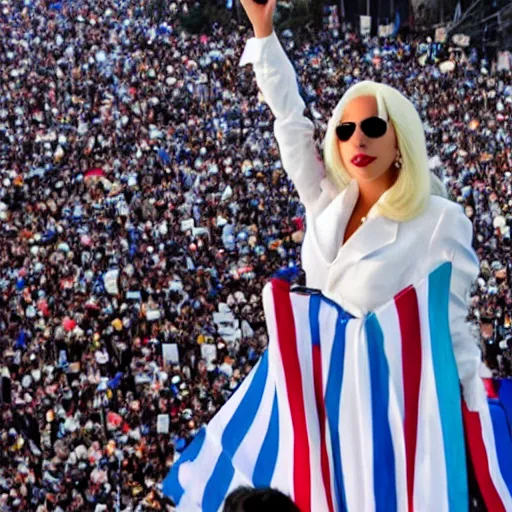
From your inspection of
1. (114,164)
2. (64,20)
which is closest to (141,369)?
(114,164)

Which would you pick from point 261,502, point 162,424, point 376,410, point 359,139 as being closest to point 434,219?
point 359,139

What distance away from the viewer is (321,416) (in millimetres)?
1657

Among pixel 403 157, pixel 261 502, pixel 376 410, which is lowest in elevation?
pixel 261 502

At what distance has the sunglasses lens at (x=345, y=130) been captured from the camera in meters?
1.78

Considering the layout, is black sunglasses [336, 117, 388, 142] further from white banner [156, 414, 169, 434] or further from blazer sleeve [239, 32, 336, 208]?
white banner [156, 414, 169, 434]

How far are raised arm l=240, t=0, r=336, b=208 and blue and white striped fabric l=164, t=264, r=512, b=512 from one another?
281 mm

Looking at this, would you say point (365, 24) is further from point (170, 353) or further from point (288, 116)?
point (288, 116)

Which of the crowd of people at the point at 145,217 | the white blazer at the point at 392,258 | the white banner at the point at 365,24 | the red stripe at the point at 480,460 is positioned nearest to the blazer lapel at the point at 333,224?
the white blazer at the point at 392,258

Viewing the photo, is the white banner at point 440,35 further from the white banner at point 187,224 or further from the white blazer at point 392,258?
the white blazer at point 392,258

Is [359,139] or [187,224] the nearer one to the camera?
[359,139]

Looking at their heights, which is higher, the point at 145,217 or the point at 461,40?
the point at 461,40

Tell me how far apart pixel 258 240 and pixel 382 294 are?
192 inches

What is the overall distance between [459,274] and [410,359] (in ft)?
0.68

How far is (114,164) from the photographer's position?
693 cm
